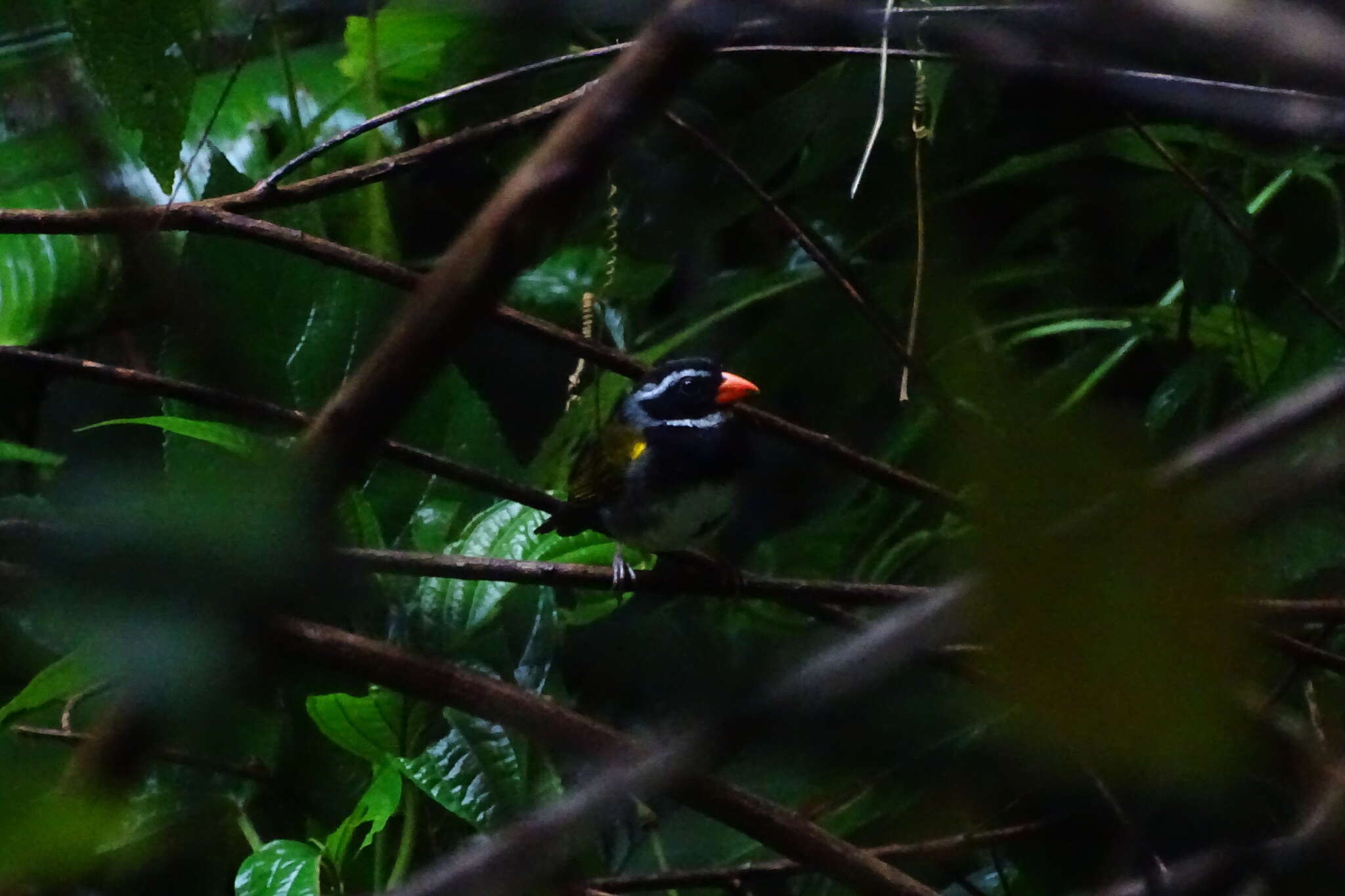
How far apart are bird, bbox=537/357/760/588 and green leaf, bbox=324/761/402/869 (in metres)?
0.50

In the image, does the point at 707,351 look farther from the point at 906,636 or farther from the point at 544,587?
the point at 906,636

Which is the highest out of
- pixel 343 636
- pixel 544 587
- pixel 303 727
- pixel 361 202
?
pixel 343 636

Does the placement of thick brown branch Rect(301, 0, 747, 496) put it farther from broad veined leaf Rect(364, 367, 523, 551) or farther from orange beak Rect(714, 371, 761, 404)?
orange beak Rect(714, 371, 761, 404)

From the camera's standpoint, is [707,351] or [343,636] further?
[707,351]

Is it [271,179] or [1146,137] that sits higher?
[271,179]

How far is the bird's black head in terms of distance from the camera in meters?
2.10

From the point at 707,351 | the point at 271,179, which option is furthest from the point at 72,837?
the point at 707,351

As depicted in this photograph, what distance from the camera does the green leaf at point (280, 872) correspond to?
1482 mm

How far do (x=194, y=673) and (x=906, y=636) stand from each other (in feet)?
0.47

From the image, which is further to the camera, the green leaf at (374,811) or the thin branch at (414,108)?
the green leaf at (374,811)

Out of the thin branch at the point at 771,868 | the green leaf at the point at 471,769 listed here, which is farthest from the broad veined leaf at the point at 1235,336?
the green leaf at the point at 471,769

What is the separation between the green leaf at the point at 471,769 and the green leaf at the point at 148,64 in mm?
738

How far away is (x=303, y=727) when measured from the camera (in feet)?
5.86

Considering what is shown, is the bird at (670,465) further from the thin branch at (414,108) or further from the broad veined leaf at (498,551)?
the thin branch at (414,108)
